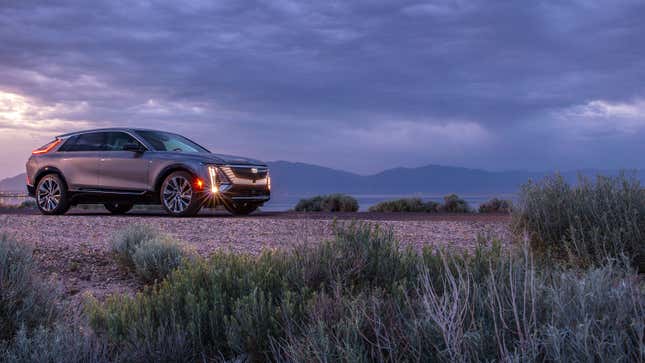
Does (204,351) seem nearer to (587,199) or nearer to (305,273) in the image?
(305,273)

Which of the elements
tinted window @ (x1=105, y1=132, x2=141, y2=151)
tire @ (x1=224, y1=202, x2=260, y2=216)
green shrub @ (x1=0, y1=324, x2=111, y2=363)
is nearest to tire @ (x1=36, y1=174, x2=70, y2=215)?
tinted window @ (x1=105, y1=132, x2=141, y2=151)

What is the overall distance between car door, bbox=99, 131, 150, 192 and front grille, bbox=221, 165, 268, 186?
6.29 feet

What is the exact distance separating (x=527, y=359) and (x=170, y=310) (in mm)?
2698

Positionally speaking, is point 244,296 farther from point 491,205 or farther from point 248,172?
point 491,205

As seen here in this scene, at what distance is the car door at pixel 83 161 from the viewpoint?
15.3m

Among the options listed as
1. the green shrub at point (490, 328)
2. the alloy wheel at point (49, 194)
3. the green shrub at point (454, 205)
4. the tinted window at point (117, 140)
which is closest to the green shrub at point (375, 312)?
the green shrub at point (490, 328)

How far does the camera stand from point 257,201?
15.1 metres

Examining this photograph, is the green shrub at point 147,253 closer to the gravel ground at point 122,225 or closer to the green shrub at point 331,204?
the gravel ground at point 122,225

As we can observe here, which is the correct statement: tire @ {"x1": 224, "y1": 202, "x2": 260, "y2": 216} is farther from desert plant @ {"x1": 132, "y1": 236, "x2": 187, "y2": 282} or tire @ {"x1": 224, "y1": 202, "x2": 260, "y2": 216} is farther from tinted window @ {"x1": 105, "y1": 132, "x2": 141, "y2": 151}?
A: desert plant @ {"x1": 132, "y1": 236, "x2": 187, "y2": 282}

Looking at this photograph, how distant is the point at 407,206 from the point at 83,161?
11007 mm

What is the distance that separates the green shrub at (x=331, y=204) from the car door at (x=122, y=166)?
7.65 meters

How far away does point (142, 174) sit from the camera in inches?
571

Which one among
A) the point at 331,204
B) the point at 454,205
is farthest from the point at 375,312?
the point at 454,205

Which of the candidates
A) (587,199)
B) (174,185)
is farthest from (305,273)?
(174,185)
